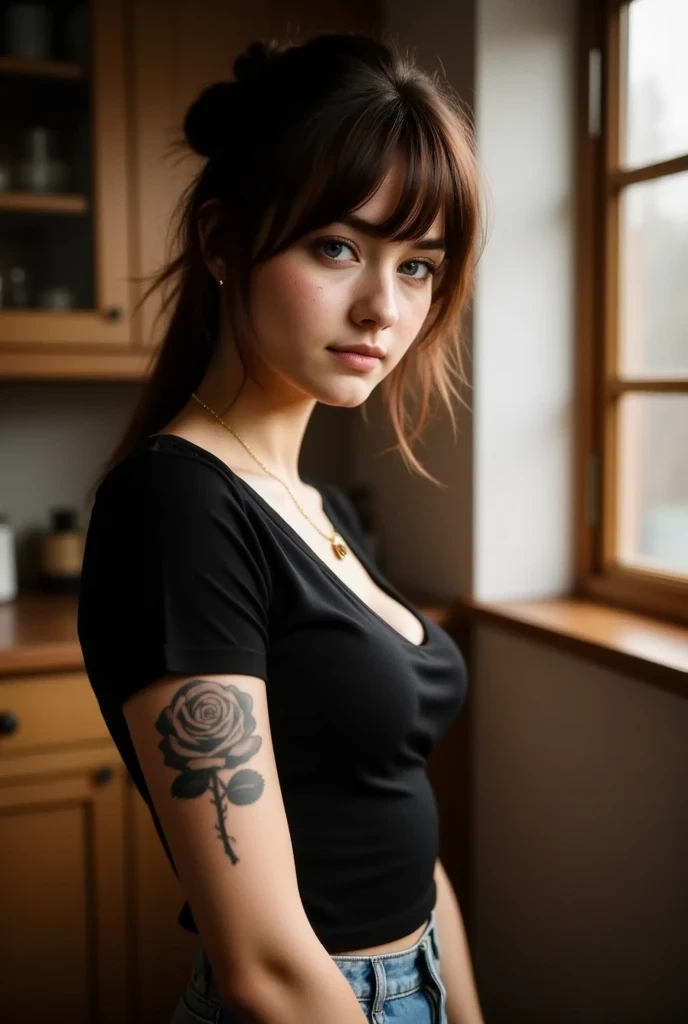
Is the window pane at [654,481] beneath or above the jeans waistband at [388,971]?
above

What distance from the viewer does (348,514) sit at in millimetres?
1186

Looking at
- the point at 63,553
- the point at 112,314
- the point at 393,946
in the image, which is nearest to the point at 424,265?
the point at 393,946

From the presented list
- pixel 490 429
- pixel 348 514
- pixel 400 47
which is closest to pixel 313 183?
pixel 348 514

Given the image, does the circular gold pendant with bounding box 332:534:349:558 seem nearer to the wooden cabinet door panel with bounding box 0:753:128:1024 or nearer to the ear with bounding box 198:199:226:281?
the ear with bounding box 198:199:226:281

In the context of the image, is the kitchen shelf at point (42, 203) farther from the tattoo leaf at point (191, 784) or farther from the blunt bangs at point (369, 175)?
the tattoo leaf at point (191, 784)

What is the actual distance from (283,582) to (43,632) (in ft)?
3.54

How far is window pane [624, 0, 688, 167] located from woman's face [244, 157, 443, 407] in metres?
0.90

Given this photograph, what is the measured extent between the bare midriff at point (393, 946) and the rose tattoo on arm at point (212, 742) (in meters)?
0.24

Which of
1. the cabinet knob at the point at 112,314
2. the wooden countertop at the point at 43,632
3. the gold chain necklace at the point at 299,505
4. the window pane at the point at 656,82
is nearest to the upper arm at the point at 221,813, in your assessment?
the gold chain necklace at the point at 299,505

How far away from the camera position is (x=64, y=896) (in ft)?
5.51

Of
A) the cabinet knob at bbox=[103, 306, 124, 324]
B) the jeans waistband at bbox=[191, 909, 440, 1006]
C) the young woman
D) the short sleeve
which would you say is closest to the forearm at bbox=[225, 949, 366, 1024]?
the young woman

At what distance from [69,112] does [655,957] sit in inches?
71.1

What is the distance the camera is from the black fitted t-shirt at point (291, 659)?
71 centimetres

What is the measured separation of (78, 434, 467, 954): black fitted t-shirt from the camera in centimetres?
71
